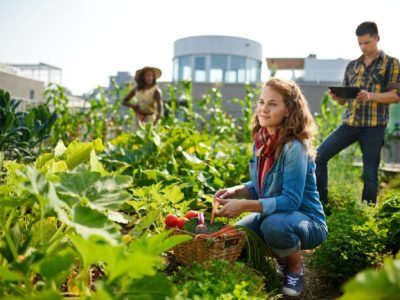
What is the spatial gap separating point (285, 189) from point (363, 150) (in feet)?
6.14

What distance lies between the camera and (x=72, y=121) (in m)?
8.24

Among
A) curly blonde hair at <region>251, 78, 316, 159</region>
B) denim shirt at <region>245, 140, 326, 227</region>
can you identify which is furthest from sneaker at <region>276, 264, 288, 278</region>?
curly blonde hair at <region>251, 78, 316, 159</region>

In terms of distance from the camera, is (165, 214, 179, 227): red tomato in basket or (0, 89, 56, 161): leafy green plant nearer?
(165, 214, 179, 227): red tomato in basket

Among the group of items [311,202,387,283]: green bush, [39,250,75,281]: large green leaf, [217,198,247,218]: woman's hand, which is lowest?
[311,202,387,283]: green bush

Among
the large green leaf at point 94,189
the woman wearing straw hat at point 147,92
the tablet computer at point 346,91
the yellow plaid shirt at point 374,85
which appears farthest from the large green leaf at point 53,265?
the woman wearing straw hat at point 147,92

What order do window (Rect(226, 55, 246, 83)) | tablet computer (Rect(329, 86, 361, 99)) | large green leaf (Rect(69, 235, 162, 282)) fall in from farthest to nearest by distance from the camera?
1. window (Rect(226, 55, 246, 83))
2. tablet computer (Rect(329, 86, 361, 99))
3. large green leaf (Rect(69, 235, 162, 282))

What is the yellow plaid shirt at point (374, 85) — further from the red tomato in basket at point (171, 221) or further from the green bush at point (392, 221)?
the red tomato in basket at point (171, 221)

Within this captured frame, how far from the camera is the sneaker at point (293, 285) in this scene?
2168 millimetres

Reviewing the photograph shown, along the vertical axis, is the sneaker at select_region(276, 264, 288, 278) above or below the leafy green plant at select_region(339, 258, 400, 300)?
below

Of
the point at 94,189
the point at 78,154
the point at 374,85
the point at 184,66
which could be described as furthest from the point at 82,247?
the point at 184,66

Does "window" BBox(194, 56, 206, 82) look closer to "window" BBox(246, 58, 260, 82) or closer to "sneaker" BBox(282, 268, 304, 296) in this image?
"window" BBox(246, 58, 260, 82)

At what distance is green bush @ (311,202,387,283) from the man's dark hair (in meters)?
1.75

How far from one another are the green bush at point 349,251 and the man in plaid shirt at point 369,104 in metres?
1.27

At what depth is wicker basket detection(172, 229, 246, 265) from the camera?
6.63ft
